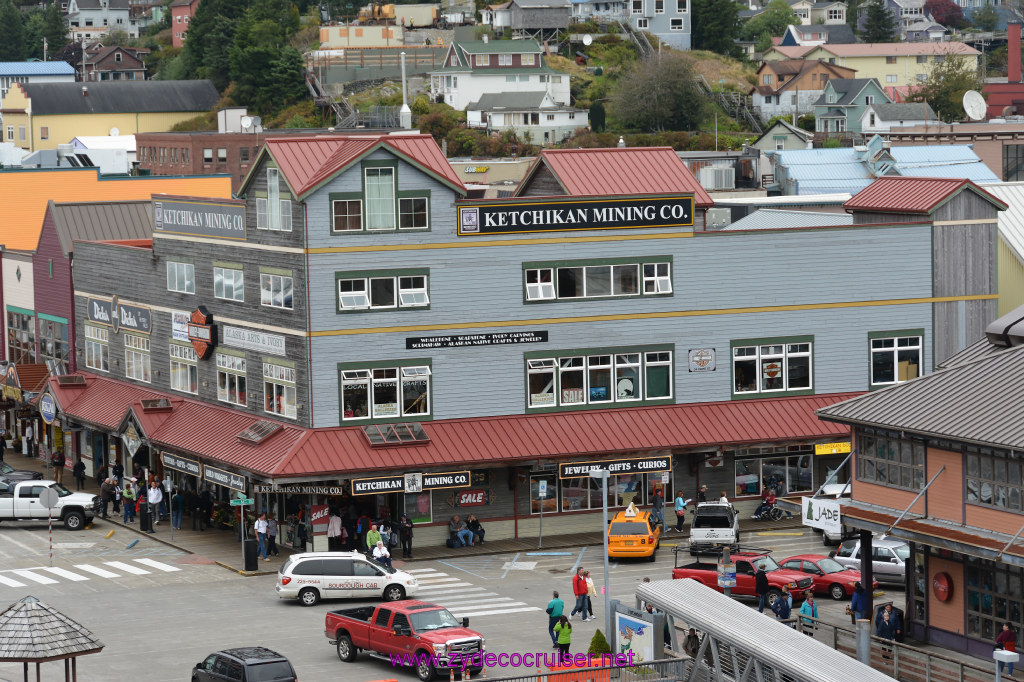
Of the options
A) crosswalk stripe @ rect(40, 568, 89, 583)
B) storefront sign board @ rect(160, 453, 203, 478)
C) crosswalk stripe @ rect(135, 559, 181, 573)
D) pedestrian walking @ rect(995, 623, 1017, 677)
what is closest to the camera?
pedestrian walking @ rect(995, 623, 1017, 677)

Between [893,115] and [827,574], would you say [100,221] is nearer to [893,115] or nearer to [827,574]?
[827,574]

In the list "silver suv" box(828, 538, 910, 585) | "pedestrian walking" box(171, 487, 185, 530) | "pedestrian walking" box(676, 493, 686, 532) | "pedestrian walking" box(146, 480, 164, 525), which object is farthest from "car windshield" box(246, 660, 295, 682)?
"pedestrian walking" box(146, 480, 164, 525)

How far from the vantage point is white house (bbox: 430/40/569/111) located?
178250mm

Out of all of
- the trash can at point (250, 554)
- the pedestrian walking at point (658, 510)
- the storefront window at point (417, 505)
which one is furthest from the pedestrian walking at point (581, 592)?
the trash can at point (250, 554)

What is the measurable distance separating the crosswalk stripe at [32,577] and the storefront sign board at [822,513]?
2479cm

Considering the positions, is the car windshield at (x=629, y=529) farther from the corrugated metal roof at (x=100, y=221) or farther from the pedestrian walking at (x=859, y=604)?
the corrugated metal roof at (x=100, y=221)

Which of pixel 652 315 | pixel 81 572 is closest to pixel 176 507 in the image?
pixel 81 572

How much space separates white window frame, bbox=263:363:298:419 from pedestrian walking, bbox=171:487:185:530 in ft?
19.9

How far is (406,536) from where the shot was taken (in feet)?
191

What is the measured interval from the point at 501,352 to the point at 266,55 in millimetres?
137740

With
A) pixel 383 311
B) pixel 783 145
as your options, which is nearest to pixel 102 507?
pixel 383 311

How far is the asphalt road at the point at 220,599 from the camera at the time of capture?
Result: 44.8m

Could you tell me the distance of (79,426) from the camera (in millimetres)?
73750

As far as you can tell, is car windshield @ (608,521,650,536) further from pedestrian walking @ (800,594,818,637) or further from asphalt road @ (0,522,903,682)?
pedestrian walking @ (800,594,818,637)
